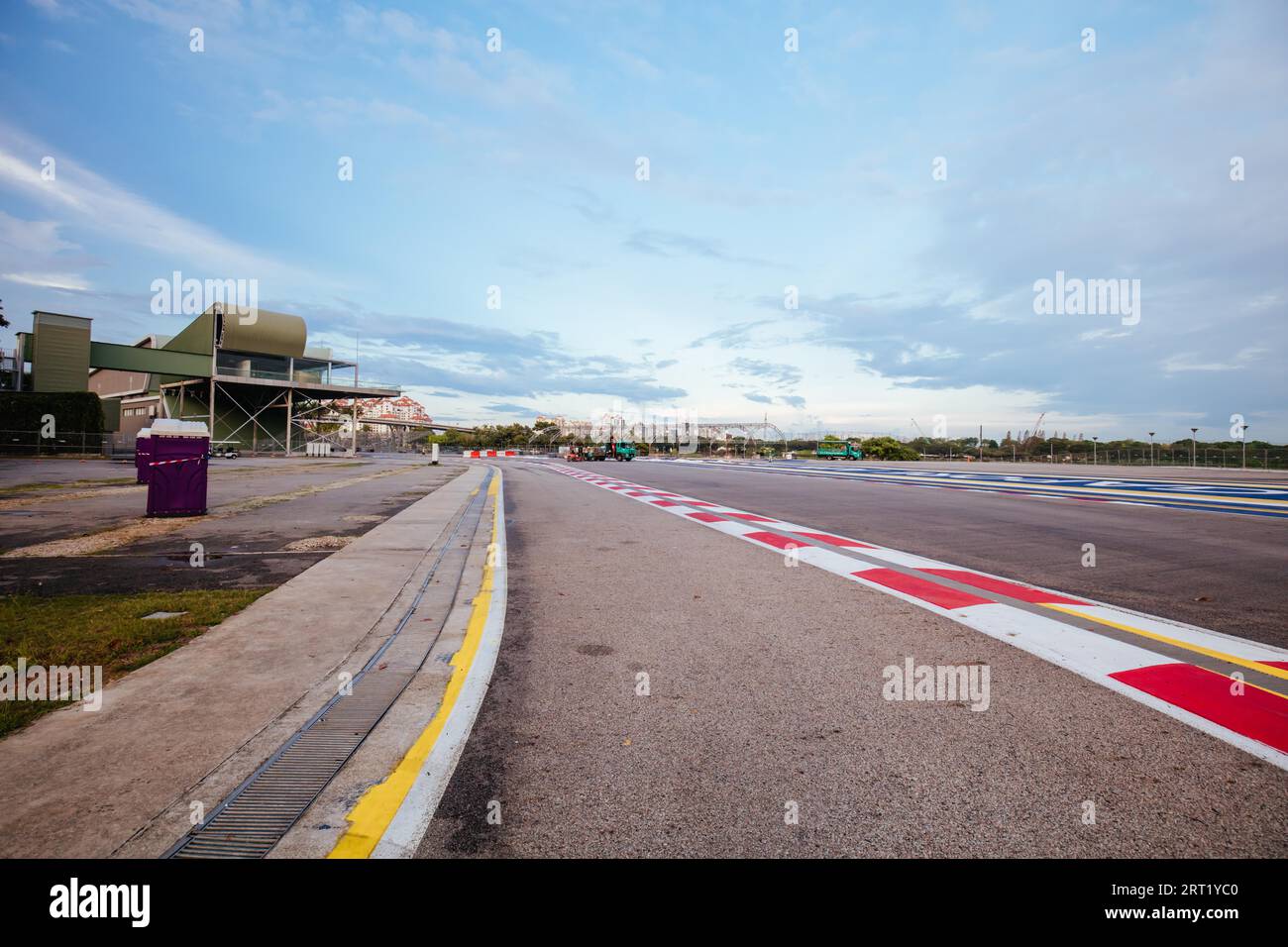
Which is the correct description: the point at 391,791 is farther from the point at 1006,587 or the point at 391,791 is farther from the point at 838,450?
the point at 838,450

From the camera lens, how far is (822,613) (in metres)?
5.04

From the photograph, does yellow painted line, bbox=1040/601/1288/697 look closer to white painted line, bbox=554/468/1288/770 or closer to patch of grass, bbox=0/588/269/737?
white painted line, bbox=554/468/1288/770

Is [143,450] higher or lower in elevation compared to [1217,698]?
higher

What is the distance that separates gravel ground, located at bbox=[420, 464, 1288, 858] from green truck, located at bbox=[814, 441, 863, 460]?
187ft

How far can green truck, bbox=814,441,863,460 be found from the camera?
5893 cm

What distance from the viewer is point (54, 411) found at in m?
39.0

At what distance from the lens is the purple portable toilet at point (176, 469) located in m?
10.7

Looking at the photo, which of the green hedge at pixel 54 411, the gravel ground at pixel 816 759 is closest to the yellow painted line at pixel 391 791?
the gravel ground at pixel 816 759

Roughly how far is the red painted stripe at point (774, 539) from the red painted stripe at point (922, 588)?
5.75ft

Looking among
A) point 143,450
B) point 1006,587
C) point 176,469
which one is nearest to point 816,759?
point 1006,587

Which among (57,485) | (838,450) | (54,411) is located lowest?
(57,485)

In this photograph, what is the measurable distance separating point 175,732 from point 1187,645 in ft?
19.0
